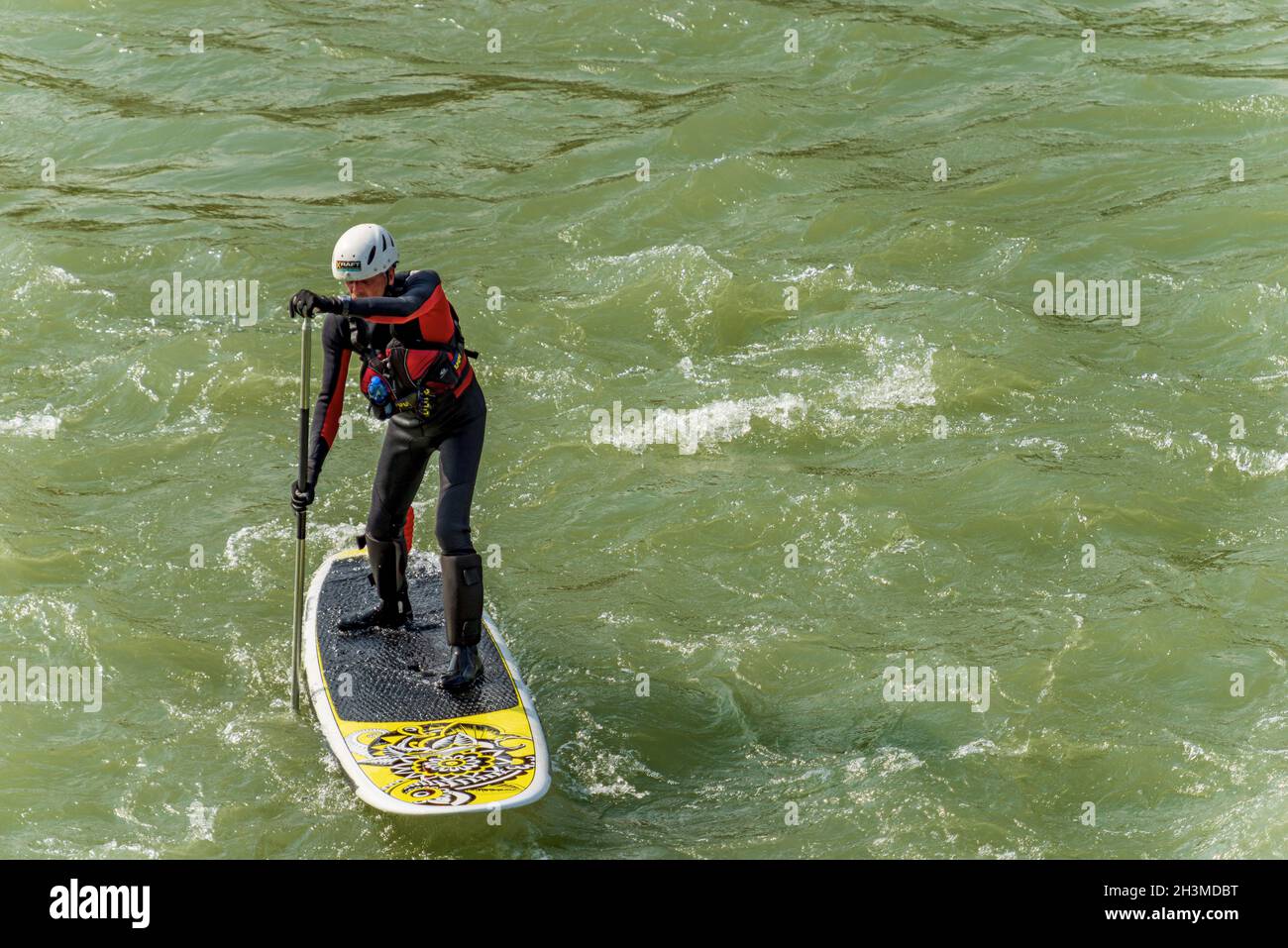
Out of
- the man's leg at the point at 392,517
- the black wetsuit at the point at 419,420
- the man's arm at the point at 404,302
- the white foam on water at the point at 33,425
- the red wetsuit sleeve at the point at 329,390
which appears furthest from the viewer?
the white foam on water at the point at 33,425

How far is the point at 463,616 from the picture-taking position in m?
9.45

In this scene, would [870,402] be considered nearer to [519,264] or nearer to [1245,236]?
[519,264]

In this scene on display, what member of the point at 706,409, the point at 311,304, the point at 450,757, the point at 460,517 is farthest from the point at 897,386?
the point at 311,304

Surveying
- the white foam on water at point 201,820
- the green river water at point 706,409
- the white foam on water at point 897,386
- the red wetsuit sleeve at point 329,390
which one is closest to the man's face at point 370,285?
the red wetsuit sleeve at point 329,390

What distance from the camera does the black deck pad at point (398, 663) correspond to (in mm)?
9477

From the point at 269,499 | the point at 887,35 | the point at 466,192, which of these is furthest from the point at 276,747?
the point at 887,35

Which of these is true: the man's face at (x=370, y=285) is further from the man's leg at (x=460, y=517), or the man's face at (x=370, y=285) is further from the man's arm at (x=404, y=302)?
the man's leg at (x=460, y=517)

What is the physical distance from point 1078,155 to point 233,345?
10.2m

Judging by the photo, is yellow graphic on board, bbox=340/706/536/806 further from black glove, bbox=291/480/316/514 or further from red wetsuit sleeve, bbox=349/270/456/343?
red wetsuit sleeve, bbox=349/270/456/343

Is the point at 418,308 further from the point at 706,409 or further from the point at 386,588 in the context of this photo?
the point at 706,409

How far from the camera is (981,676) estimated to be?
1040 centimetres

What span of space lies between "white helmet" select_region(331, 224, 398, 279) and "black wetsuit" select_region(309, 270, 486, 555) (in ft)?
0.64

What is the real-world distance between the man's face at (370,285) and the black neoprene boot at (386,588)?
181 centimetres

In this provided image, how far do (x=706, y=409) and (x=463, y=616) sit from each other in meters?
4.90
